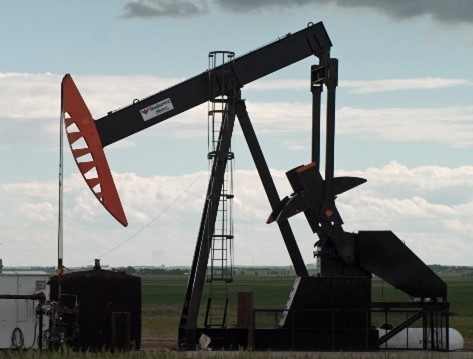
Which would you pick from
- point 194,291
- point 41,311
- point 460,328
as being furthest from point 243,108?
point 460,328

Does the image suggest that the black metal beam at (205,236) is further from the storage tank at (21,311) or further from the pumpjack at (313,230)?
the storage tank at (21,311)

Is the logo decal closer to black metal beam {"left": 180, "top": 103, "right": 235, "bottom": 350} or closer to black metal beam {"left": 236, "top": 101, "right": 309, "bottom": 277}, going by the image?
black metal beam {"left": 180, "top": 103, "right": 235, "bottom": 350}

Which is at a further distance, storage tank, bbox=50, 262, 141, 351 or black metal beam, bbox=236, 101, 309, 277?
black metal beam, bbox=236, 101, 309, 277

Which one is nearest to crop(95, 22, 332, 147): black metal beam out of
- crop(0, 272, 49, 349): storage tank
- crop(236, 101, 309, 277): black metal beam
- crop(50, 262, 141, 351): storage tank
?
crop(236, 101, 309, 277): black metal beam

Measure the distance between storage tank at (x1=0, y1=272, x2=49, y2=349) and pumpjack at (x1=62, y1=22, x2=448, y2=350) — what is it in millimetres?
3548

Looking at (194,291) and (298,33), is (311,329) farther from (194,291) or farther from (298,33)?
(298,33)

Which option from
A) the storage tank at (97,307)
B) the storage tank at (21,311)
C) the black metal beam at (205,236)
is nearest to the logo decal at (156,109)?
the black metal beam at (205,236)

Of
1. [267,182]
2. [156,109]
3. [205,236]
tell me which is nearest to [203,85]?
[156,109]

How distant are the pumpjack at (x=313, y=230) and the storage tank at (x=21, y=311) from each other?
3548 millimetres

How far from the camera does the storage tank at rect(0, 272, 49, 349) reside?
91.8 feet

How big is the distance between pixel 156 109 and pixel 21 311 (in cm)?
583

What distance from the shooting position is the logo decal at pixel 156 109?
27.9 meters

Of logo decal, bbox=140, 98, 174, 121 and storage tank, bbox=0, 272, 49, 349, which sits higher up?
logo decal, bbox=140, 98, 174, 121

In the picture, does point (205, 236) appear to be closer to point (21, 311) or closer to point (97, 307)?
point (97, 307)
